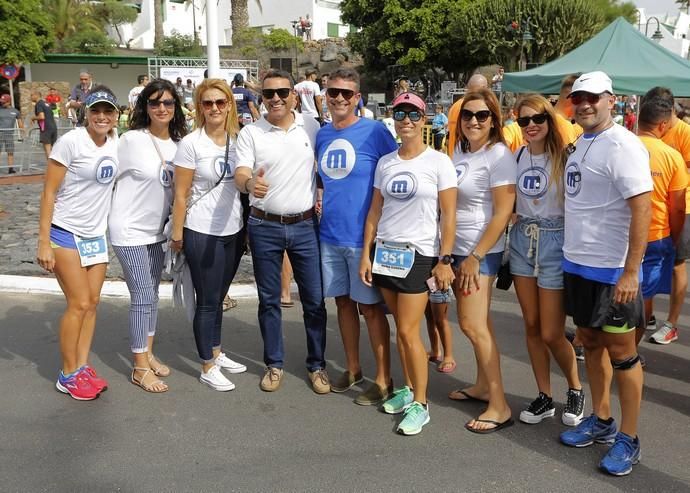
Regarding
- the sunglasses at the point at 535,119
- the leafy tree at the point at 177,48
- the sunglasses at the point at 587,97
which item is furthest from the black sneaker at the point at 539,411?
the leafy tree at the point at 177,48

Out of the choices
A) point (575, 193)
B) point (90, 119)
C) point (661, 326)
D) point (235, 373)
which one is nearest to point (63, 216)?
point (90, 119)

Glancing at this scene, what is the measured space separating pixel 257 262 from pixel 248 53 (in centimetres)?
3849

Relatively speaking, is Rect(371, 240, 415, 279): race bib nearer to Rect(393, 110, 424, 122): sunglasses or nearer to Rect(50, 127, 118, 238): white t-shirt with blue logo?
Rect(393, 110, 424, 122): sunglasses

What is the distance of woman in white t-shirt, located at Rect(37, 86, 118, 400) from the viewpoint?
13.5 ft

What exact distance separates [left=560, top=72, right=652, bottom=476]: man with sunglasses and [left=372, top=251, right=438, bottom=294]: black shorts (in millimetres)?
743

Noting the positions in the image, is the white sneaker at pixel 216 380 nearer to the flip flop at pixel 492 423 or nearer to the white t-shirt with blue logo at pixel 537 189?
the flip flop at pixel 492 423

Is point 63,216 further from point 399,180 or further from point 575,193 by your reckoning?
point 575,193

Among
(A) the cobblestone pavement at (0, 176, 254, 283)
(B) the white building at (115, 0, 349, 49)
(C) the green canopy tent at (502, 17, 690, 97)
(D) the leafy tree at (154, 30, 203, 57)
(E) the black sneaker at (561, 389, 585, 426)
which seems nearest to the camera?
(E) the black sneaker at (561, 389, 585, 426)

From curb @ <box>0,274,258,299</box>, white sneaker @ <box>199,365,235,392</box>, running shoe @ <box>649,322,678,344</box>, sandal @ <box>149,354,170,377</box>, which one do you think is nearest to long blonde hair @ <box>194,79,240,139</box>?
white sneaker @ <box>199,365,235,392</box>

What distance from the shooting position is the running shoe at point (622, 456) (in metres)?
3.37

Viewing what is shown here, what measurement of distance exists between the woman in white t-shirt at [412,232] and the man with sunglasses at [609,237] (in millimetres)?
659

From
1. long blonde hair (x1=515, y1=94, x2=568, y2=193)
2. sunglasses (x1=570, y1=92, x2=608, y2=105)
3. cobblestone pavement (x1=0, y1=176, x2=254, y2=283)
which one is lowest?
cobblestone pavement (x1=0, y1=176, x2=254, y2=283)

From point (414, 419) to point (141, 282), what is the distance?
1.97 metres

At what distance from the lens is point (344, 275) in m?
4.34
